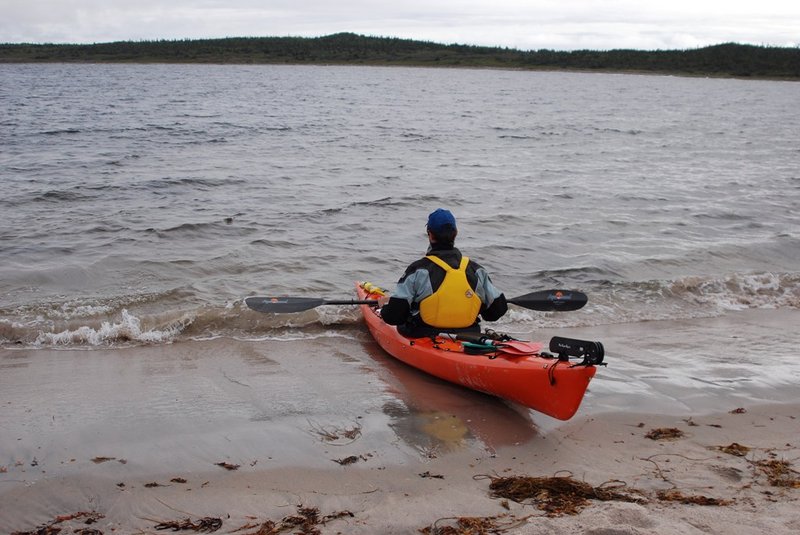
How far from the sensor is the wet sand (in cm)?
376

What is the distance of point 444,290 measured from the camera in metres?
5.82

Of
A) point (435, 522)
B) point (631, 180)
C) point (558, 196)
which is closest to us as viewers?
point (435, 522)

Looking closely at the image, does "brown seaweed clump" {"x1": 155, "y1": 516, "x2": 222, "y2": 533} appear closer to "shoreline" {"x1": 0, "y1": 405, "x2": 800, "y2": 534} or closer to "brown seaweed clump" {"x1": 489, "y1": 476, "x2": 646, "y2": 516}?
"shoreline" {"x1": 0, "y1": 405, "x2": 800, "y2": 534}

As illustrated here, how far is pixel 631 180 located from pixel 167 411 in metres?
14.8

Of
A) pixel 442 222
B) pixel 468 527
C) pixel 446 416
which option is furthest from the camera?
pixel 442 222

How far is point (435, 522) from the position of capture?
144 inches

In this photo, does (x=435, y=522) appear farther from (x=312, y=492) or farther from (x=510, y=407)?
(x=510, y=407)

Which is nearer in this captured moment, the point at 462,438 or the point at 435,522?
the point at 435,522

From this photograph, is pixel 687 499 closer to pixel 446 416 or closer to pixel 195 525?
pixel 446 416

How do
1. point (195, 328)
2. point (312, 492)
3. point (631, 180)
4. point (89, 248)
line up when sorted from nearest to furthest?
point (312, 492) → point (195, 328) → point (89, 248) → point (631, 180)

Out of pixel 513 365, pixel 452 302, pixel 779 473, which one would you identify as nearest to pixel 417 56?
pixel 452 302

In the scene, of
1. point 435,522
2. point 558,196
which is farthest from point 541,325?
point 558,196

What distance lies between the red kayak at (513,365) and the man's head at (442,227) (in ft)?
2.81

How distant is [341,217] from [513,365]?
7.95 metres
